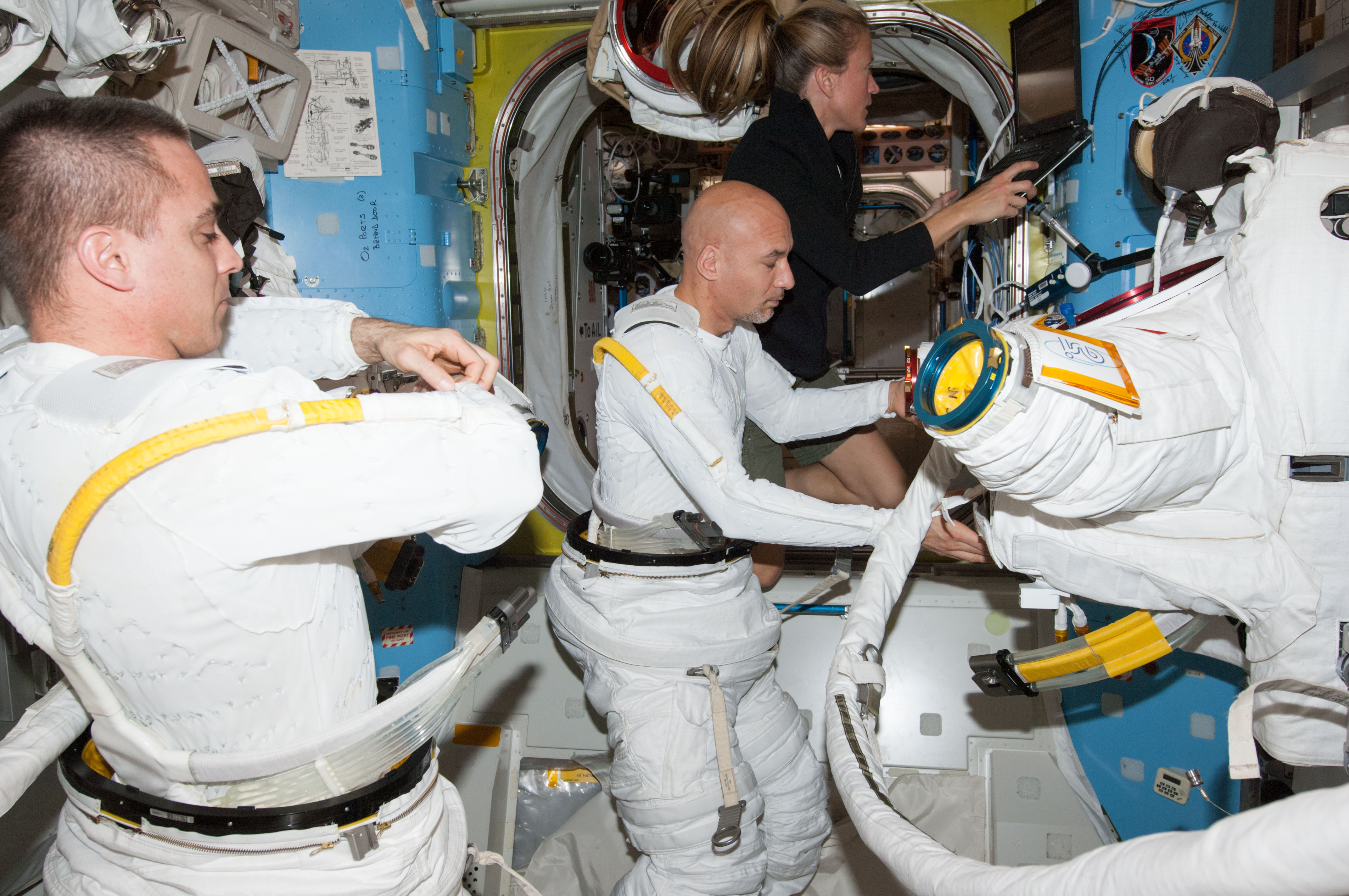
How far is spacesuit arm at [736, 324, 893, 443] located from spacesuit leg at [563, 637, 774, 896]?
2.59ft

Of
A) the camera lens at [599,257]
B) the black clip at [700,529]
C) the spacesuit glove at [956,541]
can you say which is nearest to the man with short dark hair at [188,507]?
the black clip at [700,529]

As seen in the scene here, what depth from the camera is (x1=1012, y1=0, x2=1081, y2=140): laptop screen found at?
252cm

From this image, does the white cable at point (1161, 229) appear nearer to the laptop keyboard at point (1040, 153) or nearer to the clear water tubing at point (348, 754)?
the laptop keyboard at point (1040, 153)

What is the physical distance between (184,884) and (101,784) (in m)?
0.23

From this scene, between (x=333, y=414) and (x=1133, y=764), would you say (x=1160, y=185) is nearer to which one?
(x=333, y=414)

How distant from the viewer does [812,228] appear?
8.32ft

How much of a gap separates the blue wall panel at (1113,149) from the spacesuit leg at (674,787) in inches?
69.5

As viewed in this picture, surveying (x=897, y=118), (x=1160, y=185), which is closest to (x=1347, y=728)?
(x=1160, y=185)

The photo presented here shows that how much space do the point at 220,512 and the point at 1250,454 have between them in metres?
1.57

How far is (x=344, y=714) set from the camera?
1.38m

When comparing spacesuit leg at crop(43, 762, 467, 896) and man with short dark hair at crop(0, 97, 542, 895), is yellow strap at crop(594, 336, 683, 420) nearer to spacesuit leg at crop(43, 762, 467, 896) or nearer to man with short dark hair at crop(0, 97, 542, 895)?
man with short dark hair at crop(0, 97, 542, 895)

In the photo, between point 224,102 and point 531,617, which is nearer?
point 224,102

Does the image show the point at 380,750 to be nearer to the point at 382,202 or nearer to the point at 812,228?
the point at 812,228

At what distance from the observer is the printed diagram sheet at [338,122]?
3.02 metres
